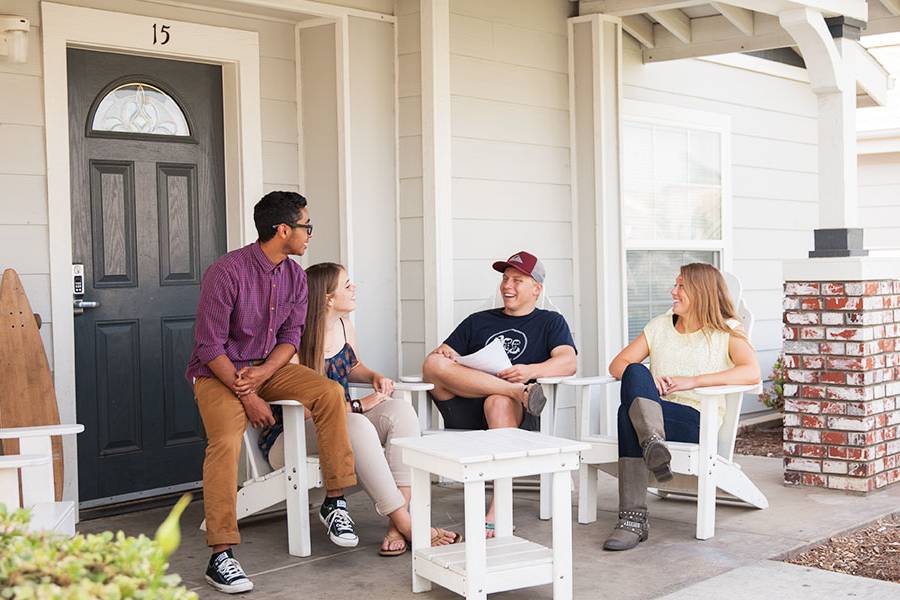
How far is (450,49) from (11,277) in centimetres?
226

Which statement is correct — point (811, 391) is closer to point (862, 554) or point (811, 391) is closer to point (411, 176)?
point (862, 554)

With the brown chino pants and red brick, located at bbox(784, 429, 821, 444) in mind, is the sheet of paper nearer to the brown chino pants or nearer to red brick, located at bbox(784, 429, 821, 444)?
the brown chino pants

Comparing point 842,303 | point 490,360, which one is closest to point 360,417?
point 490,360

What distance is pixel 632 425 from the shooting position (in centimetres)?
406

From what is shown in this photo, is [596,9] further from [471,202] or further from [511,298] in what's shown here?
[511,298]

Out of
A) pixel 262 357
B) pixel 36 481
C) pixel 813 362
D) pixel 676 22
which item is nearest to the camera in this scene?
pixel 36 481

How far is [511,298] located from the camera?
15.1 ft

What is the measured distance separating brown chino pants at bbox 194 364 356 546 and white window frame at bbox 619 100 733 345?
2.43 m

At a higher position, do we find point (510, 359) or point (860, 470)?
point (510, 359)

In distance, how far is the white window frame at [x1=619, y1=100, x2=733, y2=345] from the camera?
595 cm

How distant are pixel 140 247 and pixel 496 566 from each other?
2207 millimetres

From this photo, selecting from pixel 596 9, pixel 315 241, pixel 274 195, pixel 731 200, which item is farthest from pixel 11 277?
pixel 731 200

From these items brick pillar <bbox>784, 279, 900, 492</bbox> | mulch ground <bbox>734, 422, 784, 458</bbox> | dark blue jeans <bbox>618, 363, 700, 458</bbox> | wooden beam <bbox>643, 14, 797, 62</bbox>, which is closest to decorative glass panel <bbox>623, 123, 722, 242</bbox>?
wooden beam <bbox>643, 14, 797, 62</bbox>

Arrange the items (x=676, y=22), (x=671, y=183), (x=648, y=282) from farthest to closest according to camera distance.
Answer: (x=671, y=183) < (x=648, y=282) < (x=676, y=22)
